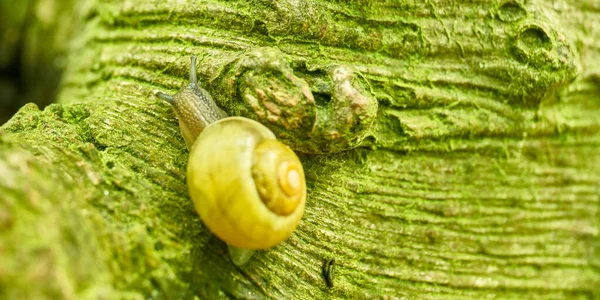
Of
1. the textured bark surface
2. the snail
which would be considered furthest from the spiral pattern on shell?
the textured bark surface

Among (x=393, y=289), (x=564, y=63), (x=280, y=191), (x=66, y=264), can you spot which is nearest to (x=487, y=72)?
(x=564, y=63)

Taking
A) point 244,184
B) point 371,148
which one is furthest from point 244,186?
point 371,148

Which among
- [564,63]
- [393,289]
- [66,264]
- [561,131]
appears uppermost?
[564,63]

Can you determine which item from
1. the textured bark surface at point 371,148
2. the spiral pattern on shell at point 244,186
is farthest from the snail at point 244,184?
the textured bark surface at point 371,148


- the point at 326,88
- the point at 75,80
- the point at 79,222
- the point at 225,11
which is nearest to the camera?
the point at 79,222

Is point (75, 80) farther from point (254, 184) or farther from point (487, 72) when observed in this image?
point (487, 72)

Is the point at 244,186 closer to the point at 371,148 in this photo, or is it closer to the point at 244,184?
the point at 244,184

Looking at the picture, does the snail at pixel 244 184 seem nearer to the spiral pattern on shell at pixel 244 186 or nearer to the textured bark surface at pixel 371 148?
the spiral pattern on shell at pixel 244 186
